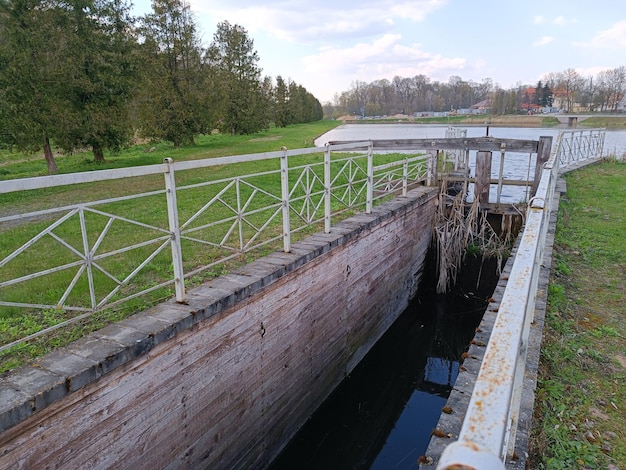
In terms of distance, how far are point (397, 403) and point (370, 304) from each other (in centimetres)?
176

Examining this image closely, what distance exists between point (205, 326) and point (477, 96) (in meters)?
97.1

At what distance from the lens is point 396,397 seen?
24.1 feet

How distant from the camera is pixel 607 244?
6.60 m

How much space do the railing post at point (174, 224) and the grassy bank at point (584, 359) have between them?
3.16 m

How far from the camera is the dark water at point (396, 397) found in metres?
6.07

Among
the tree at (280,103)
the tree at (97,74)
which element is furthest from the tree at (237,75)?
the tree at (280,103)

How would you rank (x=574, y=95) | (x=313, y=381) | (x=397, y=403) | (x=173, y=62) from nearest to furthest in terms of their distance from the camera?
(x=313, y=381), (x=397, y=403), (x=173, y=62), (x=574, y=95)

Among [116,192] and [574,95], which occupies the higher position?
[574,95]

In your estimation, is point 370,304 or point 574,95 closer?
point 370,304

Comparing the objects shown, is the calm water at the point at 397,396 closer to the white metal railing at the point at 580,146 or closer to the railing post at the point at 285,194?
the railing post at the point at 285,194

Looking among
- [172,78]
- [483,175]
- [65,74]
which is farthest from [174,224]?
[172,78]

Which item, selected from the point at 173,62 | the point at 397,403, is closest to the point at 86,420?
the point at 397,403

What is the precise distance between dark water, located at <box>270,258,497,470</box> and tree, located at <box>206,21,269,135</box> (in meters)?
23.7

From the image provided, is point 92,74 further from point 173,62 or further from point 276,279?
point 276,279
